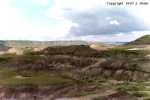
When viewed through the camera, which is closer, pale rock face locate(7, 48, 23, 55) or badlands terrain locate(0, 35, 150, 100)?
→ badlands terrain locate(0, 35, 150, 100)

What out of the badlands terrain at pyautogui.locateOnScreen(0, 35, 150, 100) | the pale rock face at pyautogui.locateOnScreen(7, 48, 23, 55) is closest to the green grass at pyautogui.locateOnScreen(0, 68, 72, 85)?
the badlands terrain at pyautogui.locateOnScreen(0, 35, 150, 100)

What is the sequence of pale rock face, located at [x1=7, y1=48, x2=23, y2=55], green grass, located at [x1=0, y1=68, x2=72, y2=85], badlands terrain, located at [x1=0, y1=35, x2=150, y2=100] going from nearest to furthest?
badlands terrain, located at [x1=0, y1=35, x2=150, y2=100]
green grass, located at [x1=0, y1=68, x2=72, y2=85]
pale rock face, located at [x1=7, y1=48, x2=23, y2=55]

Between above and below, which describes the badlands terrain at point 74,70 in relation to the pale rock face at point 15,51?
below

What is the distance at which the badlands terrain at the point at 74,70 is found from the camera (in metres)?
7.82

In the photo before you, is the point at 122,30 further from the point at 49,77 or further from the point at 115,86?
the point at 49,77

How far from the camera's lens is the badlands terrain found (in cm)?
782

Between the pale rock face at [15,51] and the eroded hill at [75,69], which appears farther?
the pale rock face at [15,51]

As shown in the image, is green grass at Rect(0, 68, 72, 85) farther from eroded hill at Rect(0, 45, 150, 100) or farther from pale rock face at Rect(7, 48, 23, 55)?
pale rock face at Rect(7, 48, 23, 55)

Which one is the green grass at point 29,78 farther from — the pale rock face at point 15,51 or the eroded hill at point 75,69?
the pale rock face at point 15,51

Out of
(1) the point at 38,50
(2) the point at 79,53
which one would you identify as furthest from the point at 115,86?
(1) the point at 38,50

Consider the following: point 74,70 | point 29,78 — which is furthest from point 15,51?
point 74,70

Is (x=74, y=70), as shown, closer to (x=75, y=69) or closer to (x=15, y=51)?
(x=75, y=69)

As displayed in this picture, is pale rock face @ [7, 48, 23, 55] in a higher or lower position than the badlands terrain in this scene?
higher

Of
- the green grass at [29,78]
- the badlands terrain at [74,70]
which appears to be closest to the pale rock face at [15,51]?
the badlands terrain at [74,70]
